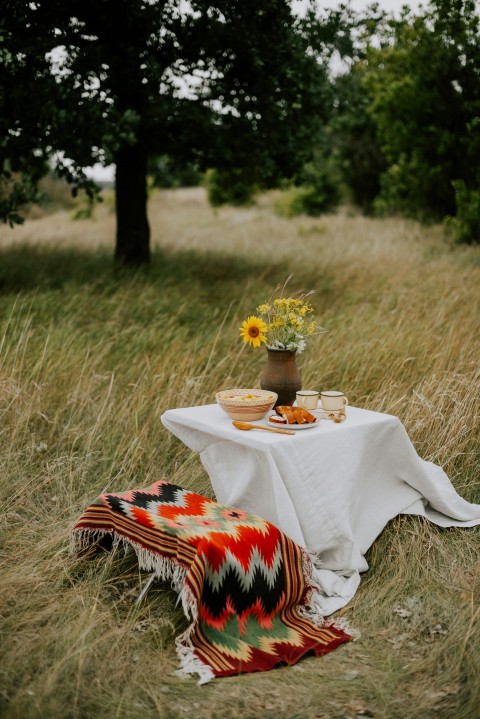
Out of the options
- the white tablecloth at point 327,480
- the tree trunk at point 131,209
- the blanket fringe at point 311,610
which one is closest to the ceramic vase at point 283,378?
the white tablecloth at point 327,480

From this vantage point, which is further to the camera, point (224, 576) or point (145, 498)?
point (145, 498)

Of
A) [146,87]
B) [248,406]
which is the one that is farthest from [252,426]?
[146,87]

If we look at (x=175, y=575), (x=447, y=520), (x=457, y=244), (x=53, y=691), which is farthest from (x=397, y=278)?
(x=53, y=691)

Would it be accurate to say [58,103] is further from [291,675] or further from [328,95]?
[291,675]

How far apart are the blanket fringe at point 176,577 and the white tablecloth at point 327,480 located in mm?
554

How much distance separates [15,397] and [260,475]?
1875 mm

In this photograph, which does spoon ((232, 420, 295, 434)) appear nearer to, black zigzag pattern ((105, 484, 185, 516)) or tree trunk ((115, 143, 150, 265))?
black zigzag pattern ((105, 484, 185, 516))

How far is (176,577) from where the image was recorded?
3.00 metres

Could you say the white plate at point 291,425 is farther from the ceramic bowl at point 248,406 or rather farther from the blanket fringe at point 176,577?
the blanket fringe at point 176,577

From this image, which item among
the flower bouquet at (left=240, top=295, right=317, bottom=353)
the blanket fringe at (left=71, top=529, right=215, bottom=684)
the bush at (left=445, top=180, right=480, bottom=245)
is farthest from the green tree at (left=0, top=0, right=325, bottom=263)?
the blanket fringe at (left=71, top=529, right=215, bottom=684)

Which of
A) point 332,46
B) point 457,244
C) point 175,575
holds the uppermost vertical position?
point 332,46

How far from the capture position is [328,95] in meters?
8.86

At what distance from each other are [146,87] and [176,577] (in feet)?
20.5

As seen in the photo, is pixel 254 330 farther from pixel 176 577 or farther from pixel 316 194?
pixel 316 194
